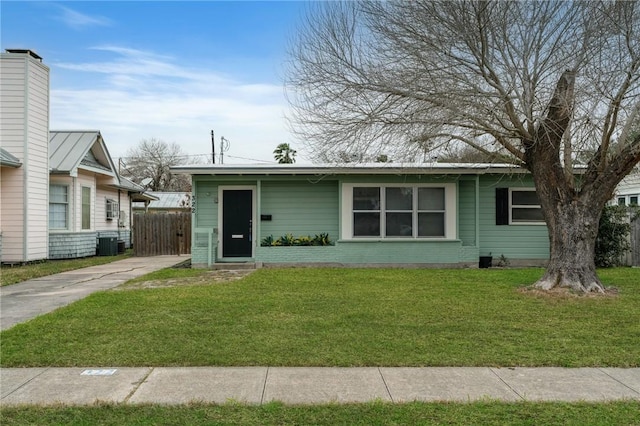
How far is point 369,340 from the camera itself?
5652mm

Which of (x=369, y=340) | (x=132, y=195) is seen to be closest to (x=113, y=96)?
(x=132, y=195)

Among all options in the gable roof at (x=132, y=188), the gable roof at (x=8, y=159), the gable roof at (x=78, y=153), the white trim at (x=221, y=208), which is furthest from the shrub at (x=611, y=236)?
the gable roof at (x=132, y=188)

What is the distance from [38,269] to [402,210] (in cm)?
1026

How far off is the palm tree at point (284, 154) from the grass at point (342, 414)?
32265mm

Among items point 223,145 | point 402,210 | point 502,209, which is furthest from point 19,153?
point 223,145

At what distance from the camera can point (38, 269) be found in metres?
12.7

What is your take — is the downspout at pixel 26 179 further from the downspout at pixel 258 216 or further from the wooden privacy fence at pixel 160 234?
the downspout at pixel 258 216

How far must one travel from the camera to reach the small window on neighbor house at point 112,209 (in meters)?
19.6

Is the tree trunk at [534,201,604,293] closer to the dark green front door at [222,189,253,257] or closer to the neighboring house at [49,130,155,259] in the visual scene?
the dark green front door at [222,189,253,257]

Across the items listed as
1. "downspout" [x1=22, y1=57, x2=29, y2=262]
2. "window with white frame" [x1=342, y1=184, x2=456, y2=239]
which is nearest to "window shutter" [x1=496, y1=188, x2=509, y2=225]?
"window with white frame" [x1=342, y1=184, x2=456, y2=239]

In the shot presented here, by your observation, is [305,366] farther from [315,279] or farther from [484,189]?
[484,189]

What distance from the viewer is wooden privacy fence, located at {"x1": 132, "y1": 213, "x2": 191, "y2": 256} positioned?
1736 cm

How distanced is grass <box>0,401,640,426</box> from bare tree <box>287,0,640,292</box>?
571 centimetres

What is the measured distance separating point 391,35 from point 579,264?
5.70 metres
